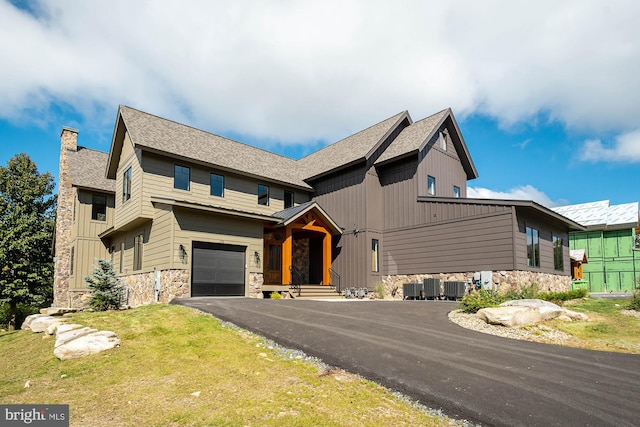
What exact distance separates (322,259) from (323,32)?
41.0 feet

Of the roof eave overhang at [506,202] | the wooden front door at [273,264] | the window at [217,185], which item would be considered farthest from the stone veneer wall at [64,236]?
the roof eave overhang at [506,202]

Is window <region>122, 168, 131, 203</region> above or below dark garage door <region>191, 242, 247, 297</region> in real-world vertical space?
above

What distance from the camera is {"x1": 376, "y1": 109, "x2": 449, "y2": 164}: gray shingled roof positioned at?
21.0m

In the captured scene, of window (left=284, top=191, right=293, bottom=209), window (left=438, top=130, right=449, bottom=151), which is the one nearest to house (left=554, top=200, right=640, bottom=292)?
window (left=438, top=130, right=449, bottom=151)

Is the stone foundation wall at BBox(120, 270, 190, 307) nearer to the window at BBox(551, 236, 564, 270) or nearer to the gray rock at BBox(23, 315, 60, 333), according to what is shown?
the gray rock at BBox(23, 315, 60, 333)

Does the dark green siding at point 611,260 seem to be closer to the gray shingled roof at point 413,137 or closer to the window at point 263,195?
the gray shingled roof at point 413,137

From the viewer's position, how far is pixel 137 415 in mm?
5062

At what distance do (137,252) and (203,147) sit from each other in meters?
6.07

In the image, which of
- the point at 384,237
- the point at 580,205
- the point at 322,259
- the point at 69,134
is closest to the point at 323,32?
the point at 384,237

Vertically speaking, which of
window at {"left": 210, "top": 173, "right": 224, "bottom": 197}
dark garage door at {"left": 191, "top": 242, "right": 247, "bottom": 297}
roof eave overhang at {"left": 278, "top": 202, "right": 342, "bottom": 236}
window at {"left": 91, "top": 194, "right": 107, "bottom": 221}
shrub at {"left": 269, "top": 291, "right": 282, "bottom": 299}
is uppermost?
window at {"left": 210, "top": 173, "right": 224, "bottom": 197}

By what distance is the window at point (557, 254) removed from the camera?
21172 millimetres

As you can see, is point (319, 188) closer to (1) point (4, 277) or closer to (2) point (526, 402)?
(2) point (526, 402)

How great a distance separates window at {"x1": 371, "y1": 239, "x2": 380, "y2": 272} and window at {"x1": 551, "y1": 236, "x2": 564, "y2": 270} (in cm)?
880

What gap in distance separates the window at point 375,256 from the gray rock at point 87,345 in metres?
14.6
